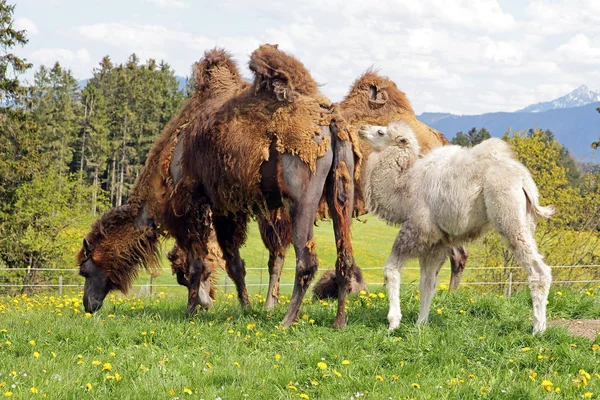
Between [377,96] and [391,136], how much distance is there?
9.38 ft

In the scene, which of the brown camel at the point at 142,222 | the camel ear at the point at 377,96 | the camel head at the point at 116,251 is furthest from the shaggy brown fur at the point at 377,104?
the camel head at the point at 116,251

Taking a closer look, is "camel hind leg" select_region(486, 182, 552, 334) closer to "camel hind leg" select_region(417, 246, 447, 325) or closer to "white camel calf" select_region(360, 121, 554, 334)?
"white camel calf" select_region(360, 121, 554, 334)

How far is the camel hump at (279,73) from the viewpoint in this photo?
776 centimetres

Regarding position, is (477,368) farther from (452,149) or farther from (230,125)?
(230,125)

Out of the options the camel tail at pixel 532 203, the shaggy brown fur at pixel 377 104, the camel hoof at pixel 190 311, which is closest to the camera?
the camel tail at pixel 532 203

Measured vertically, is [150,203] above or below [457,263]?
above

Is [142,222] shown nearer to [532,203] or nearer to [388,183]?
[388,183]

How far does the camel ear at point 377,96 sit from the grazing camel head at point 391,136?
8.63 ft

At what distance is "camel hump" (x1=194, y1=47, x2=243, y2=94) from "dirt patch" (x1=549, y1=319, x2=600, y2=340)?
5.12 m

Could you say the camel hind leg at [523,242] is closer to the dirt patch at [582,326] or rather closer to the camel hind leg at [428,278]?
the dirt patch at [582,326]

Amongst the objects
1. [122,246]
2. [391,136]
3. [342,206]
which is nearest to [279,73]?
[391,136]

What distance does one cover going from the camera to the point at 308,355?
19.6ft

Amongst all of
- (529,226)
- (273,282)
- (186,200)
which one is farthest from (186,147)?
(529,226)

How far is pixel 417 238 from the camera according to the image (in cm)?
721
